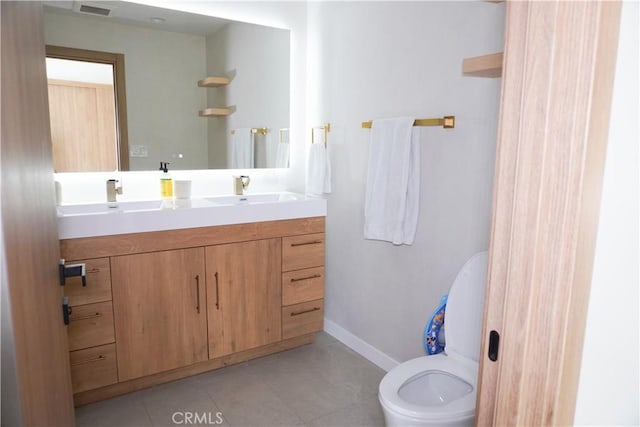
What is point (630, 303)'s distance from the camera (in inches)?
35.7

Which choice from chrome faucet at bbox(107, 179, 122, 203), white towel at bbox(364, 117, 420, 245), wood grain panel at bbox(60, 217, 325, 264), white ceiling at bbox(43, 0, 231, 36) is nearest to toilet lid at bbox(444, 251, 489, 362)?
white towel at bbox(364, 117, 420, 245)

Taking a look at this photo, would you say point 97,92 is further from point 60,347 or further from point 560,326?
point 560,326

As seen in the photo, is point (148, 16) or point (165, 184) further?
point (165, 184)

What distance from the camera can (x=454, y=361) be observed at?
180cm

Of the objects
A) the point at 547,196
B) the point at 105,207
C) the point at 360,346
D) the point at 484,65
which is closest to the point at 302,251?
the point at 360,346

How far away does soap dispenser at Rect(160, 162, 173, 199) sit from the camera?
8.55 ft

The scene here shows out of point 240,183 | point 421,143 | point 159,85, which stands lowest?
point 240,183

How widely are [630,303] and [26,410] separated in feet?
3.86

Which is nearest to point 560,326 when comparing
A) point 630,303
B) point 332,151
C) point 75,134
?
point 630,303

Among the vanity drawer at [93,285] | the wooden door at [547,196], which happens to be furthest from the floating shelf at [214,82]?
the wooden door at [547,196]

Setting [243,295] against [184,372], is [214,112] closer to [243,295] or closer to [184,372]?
[243,295]

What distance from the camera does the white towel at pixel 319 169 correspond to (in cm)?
284

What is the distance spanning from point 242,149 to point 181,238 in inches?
34.2

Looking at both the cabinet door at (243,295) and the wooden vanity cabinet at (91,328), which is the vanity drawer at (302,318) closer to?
the cabinet door at (243,295)
